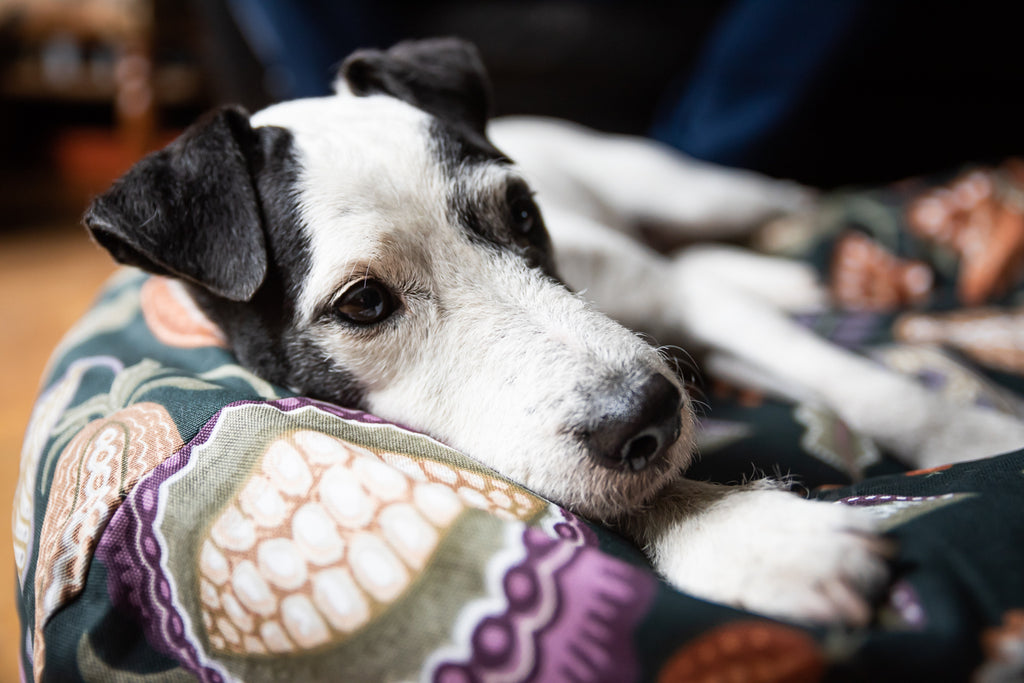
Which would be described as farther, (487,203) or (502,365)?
(487,203)

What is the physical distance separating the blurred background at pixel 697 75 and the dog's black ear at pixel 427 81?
168 centimetres

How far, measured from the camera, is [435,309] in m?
1.36

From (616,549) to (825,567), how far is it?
1.06 feet

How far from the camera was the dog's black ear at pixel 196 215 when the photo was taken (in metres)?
1.33

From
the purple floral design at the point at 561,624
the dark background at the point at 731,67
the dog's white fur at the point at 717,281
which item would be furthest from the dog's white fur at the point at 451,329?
the dark background at the point at 731,67

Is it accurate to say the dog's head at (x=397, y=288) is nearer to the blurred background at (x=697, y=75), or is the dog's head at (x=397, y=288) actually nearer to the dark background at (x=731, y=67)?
the blurred background at (x=697, y=75)

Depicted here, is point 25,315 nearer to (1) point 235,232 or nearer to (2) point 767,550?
(1) point 235,232

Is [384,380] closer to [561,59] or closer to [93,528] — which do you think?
[93,528]

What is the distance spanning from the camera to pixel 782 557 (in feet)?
3.18

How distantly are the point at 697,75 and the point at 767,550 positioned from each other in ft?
10.7

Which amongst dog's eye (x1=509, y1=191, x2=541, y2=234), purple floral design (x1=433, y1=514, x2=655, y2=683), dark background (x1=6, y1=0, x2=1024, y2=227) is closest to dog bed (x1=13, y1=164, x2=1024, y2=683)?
purple floral design (x1=433, y1=514, x2=655, y2=683)

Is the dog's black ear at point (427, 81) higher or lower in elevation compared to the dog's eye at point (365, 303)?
higher

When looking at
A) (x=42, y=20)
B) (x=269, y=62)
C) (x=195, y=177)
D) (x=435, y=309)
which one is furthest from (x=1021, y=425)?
(x=42, y=20)

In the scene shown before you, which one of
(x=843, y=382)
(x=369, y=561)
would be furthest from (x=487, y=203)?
(x=843, y=382)
